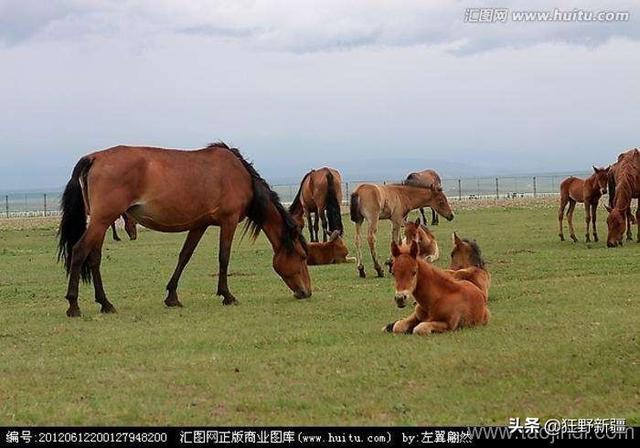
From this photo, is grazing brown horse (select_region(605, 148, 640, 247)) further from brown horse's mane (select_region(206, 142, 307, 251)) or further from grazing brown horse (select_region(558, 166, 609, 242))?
brown horse's mane (select_region(206, 142, 307, 251))

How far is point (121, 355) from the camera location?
9.38 m

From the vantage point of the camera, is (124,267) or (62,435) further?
(124,267)

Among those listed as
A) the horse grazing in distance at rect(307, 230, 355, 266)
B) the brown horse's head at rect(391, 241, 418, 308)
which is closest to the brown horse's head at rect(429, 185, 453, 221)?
the horse grazing in distance at rect(307, 230, 355, 266)

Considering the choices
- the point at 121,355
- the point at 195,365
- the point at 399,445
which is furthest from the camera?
the point at 121,355

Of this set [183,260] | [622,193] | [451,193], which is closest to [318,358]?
[183,260]

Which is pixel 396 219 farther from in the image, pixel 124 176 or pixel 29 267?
pixel 29 267

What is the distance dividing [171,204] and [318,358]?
5144 mm

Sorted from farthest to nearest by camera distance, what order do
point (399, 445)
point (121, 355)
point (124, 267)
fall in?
point (124, 267) → point (121, 355) → point (399, 445)

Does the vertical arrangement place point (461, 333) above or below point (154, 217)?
below

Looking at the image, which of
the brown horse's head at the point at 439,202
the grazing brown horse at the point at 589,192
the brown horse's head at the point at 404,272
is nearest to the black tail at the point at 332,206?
the brown horse's head at the point at 439,202

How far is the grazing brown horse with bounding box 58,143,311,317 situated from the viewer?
12.5 m

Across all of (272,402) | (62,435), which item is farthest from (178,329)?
(62,435)

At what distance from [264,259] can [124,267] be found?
3.24 metres

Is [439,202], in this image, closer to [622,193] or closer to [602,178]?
[622,193]
